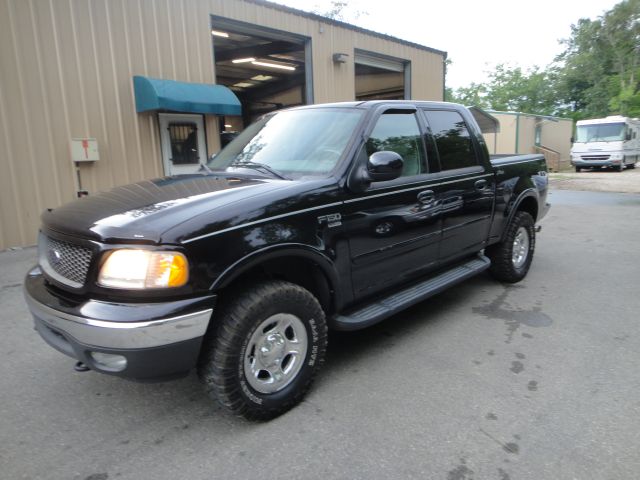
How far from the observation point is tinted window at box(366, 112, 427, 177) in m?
3.38

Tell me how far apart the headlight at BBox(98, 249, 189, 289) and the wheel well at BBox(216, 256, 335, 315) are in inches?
17.7

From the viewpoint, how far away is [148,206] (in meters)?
2.51

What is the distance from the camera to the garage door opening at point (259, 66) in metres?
10.8

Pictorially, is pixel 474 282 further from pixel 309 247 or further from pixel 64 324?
pixel 64 324

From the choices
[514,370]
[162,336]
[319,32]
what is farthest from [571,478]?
[319,32]

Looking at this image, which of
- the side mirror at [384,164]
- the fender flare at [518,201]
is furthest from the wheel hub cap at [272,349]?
the fender flare at [518,201]

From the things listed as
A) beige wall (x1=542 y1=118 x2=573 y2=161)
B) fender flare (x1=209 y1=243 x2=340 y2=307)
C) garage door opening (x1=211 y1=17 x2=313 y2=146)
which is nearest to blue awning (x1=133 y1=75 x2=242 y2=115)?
garage door opening (x1=211 y1=17 x2=313 y2=146)

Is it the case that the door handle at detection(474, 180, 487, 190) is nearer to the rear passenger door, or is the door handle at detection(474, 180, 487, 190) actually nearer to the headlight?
the rear passenger door

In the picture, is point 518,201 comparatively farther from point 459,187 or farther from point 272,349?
point 272,349

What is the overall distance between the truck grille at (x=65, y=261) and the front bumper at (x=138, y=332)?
0.14 m

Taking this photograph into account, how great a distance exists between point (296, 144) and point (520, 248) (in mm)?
3297

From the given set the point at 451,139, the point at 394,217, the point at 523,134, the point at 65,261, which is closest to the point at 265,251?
the point at 65,261

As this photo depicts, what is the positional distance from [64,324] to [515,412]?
2583 mm

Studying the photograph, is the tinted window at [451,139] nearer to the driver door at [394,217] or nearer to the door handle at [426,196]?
the driver door at [394,217]
